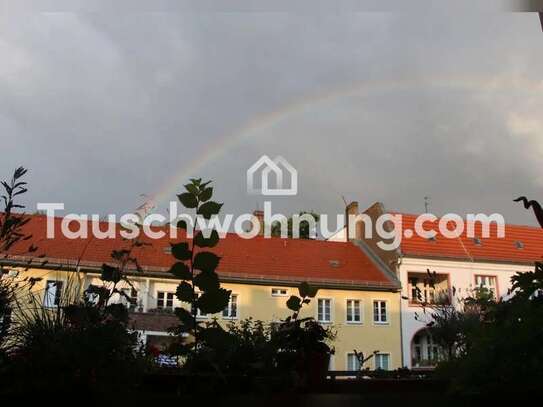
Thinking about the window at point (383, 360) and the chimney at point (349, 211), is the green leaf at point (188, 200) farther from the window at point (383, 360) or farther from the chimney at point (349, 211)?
the chimney at point (349, 211)

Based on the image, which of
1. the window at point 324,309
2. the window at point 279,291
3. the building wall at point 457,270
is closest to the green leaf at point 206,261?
the window at point 279,291

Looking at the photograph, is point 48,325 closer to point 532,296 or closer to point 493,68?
point 532,296

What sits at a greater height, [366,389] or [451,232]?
[451,232]

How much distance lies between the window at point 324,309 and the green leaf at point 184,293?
19521 millimetres

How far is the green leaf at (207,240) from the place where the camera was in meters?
1.88

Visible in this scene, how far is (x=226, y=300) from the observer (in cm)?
177

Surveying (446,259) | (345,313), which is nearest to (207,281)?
(345,313)

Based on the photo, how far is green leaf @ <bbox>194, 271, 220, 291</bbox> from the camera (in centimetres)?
177

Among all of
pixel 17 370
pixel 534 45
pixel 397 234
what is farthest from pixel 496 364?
pixel 397 234

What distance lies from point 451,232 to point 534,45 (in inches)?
890

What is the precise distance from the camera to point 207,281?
178 cm

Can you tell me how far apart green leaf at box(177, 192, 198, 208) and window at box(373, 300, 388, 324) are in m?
20.1

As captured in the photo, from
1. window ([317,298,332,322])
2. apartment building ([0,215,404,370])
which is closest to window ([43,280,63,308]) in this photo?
apartment building ([0,215,404,370])

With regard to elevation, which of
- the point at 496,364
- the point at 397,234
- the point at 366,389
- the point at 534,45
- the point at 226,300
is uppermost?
the point at 397,234
